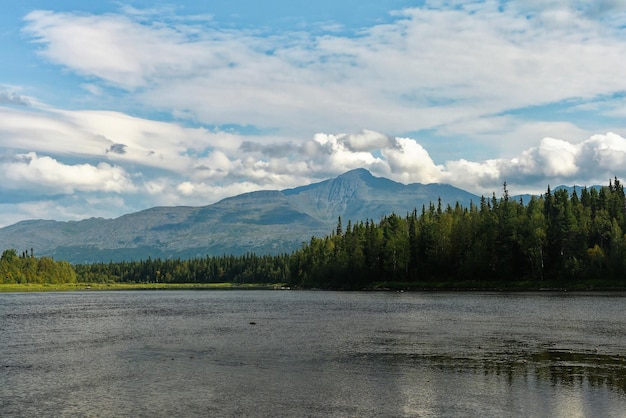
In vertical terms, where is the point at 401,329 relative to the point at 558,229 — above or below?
below

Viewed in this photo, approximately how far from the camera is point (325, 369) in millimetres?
47312

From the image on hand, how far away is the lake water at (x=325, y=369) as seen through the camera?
34.8 m

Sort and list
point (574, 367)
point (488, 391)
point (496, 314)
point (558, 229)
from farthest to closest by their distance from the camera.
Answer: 1. point (558, 229)
2. point (496, 314)
3. point (574, 367)
4. point (488, 391)

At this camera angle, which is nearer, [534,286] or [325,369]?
[325,369]

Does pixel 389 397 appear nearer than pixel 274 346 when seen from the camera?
Yes

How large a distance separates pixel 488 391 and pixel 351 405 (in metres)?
9.71

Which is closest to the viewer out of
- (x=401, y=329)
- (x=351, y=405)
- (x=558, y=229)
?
(x=351, y=405)

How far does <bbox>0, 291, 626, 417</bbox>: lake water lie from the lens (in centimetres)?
3481

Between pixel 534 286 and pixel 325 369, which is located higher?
pixel 325 369

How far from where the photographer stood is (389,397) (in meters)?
36.8

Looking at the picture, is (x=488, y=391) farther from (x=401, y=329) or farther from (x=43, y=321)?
(x=43, y=321)

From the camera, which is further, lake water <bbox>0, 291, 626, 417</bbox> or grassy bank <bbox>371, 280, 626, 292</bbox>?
grassy bank <bbox>371, 280, 626, 292</bbox>

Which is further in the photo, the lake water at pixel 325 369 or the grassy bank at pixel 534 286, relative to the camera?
the grassy bank at pixel 534 286

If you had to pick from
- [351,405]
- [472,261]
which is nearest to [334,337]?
[351,405]
